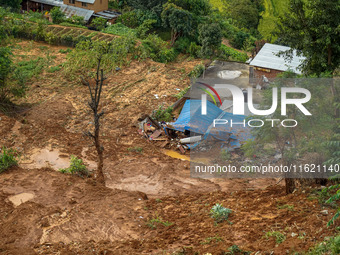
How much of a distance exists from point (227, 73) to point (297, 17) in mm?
11652

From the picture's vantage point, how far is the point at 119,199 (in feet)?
42.9

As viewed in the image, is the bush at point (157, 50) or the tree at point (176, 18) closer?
the bush at point (157, 50)

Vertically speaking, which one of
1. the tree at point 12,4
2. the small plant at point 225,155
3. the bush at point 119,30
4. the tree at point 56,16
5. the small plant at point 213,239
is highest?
the tree at point 12,4

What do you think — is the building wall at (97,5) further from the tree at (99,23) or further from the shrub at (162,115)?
the shrub at (162,115)

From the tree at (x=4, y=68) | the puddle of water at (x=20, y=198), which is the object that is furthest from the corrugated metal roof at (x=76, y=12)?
the puddle of water at (x=20, y=198)

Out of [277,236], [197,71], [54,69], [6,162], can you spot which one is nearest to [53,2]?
[54,69]

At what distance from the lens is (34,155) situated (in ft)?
57.2

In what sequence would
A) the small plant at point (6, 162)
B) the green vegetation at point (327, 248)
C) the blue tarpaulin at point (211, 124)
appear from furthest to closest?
1. the blue tarpaulin at point (211, 124)
2. the small plant at point (6, 162)
3. the green vegetation at point (327, 248)

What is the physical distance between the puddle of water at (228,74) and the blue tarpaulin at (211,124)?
240 inches

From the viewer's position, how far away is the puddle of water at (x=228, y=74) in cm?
2631

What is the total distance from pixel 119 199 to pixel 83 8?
2741 centimetres

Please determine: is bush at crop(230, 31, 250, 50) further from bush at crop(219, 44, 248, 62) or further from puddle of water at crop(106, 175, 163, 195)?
puddle of water at crop(106, 175, 163, 195)

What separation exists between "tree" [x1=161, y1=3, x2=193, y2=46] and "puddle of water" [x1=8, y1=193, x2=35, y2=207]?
2099 cm

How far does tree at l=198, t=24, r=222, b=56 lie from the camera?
2753 centimetres
